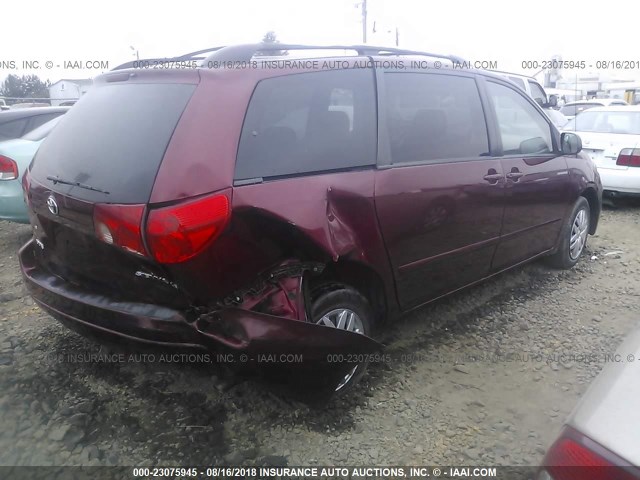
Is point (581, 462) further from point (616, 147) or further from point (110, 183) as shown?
point (616, 147)

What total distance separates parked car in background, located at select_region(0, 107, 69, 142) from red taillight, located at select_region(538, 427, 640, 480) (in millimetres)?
5358

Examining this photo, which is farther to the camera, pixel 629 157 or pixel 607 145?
pixel 607 145

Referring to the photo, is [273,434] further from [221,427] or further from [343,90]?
[343,90]

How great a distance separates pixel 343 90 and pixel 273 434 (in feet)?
5.67

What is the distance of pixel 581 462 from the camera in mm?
1172

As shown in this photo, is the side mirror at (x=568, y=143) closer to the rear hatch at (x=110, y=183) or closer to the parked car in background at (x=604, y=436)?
the parked car in background at (x=604, y=436)

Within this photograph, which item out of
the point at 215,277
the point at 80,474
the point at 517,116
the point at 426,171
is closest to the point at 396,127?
the point at 426,171

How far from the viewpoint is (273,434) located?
2.38 m

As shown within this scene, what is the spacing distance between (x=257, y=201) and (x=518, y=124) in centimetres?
256

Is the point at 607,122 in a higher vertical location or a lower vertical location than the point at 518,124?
lower

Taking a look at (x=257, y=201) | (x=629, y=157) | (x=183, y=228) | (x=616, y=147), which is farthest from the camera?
(x=616, y=147)

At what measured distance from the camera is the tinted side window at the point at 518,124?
3518 mm

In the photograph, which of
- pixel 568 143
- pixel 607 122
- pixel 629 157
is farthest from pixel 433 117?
pixel 607 122

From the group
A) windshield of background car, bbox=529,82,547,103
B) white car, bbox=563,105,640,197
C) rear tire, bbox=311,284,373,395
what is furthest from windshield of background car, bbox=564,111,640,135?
rear tire, bbox=311,284,373,395
